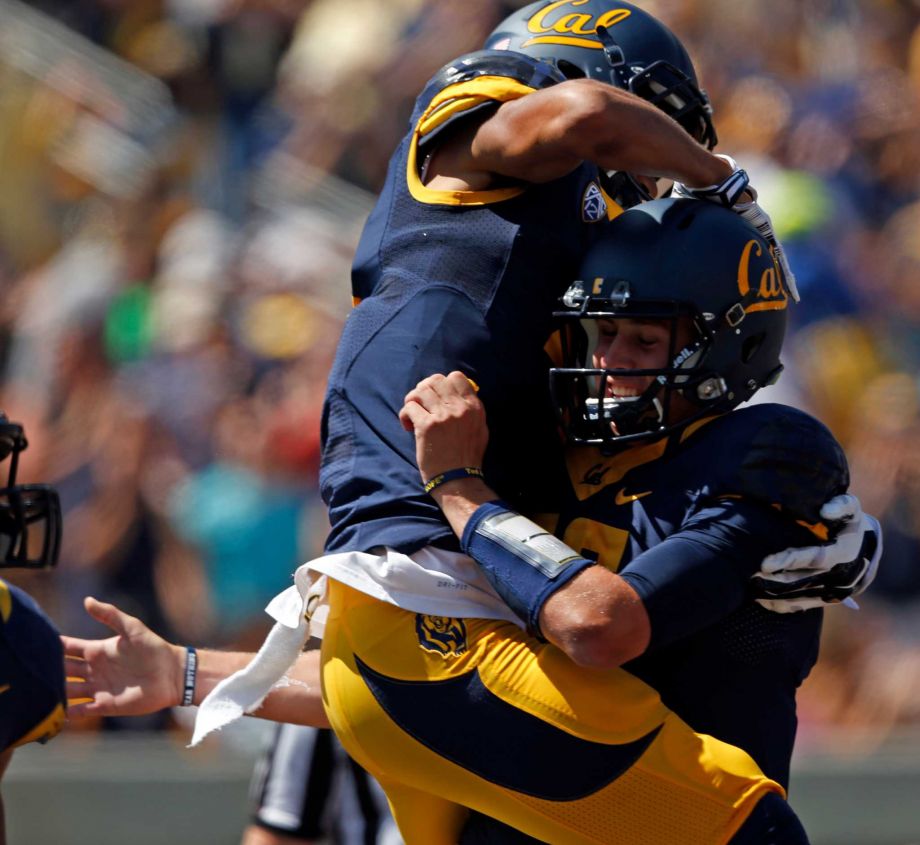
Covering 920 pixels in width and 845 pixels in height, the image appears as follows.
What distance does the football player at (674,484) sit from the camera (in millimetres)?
2918

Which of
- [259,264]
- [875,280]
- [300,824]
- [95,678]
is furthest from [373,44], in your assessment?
[95,678]

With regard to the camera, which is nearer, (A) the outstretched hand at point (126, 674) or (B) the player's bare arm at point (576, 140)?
(B) the player's bare arm at point (576, 140)

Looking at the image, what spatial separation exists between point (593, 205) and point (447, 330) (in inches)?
16.8

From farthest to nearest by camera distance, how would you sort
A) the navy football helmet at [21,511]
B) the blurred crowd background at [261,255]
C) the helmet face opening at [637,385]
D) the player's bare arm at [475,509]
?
the blurred crowd background at [261,255], the navy football helmet at [21,511], the helmet face opening at [637,385], the player's bare arm at [475,509]

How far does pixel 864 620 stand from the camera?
679cm

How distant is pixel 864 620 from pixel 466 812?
3853 millimetres

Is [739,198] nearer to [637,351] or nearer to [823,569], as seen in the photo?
[637,351]

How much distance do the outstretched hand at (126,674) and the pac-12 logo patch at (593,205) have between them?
4.32ft

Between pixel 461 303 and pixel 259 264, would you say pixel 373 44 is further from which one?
pixel 461 303

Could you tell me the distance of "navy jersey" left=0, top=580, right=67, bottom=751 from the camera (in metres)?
3.18

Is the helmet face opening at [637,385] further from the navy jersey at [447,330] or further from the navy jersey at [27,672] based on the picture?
the navy jersey at [27,672]

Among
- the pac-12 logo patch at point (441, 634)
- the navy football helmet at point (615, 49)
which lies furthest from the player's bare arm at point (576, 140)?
the pac-12 logo patch at point (441, 634)

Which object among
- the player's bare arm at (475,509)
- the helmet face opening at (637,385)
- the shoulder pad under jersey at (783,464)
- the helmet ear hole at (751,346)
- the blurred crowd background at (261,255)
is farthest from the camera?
the blurred crowd background at (261,255)

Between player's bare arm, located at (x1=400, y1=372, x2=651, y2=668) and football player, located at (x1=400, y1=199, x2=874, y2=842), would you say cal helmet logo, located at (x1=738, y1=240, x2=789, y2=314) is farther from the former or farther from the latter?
player's bare arm, located at (x1=400, y1=372, x2=651, y2=668)
